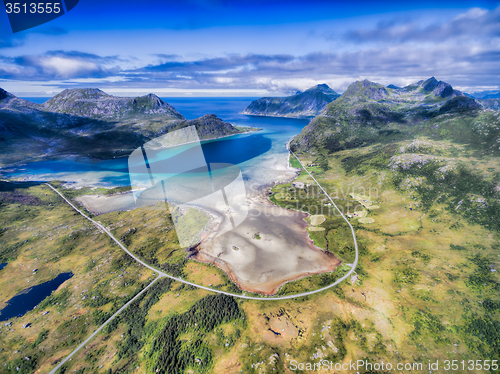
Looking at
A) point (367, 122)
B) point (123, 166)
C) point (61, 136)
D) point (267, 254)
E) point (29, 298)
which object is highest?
point (367, 122)

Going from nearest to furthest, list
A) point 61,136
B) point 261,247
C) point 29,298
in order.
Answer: point 29,298, point 261,247, point 61,136

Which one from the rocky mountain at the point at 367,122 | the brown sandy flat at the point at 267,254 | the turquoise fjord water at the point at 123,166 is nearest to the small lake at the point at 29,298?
the brown sandy flat at the point at 267,254

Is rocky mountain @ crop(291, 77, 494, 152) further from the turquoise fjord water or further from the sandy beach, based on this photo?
the sandy beach

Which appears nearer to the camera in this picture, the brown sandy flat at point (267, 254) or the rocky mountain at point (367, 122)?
the brown sandy flat at point (267, 254)

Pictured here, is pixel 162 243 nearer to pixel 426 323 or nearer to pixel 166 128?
pixel 426 323

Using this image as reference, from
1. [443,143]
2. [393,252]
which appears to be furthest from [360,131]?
[393,252]

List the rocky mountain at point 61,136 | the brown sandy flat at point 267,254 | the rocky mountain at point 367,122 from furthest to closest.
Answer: the rocky mountain at point 61,136 → the rocky mountain at point 367,122 → the brown sandy flat at point 267,254

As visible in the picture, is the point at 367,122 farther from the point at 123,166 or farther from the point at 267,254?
the point at 123,166

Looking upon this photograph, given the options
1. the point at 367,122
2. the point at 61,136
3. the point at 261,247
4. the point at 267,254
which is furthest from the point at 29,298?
the point at 61,136

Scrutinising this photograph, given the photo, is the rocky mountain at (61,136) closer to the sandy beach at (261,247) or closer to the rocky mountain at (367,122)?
the rocky mountain at (367,122)

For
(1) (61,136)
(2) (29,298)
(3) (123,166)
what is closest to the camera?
(2) (29,298)
